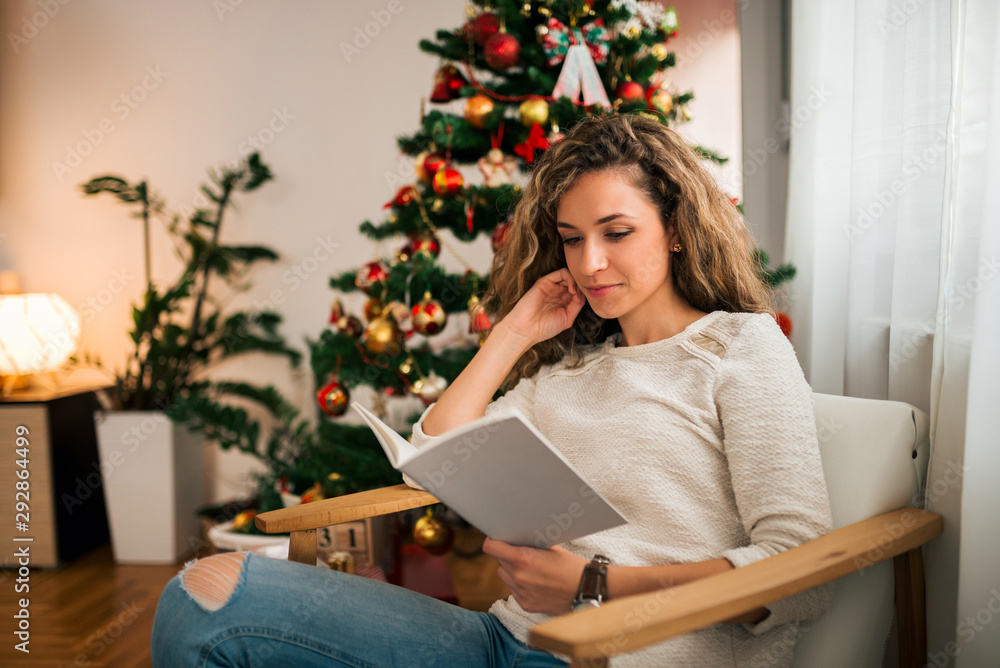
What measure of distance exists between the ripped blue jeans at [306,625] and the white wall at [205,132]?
1.83 meters

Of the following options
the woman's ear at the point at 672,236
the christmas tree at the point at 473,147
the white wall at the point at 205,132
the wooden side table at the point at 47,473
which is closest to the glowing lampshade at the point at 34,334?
the wooden side table at the point at 47,473

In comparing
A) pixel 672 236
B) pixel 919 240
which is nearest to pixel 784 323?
pixel 919 240

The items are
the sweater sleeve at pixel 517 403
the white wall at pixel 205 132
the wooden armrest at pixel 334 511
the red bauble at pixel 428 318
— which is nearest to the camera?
the wooden armrest at pixel 334 511

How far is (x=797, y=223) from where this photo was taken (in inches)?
62.3

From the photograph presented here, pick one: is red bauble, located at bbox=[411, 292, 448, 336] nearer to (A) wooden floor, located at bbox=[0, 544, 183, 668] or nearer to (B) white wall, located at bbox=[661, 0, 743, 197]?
(A) wooden floor, located at bbox=[0, 544, 183, 668]

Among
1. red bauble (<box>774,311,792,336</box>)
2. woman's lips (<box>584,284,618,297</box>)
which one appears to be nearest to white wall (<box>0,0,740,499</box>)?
red bauble (<box>774,311,792,336</box>)

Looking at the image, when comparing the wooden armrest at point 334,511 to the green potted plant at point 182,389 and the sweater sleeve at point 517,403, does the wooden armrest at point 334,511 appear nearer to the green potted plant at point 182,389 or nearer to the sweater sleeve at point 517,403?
the sweater sleeve at point 517,403

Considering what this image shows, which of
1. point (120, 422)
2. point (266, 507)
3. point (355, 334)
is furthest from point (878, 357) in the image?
point (120, 422)

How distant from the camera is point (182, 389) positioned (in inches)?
102

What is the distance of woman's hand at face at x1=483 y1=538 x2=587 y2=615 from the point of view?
0.91m

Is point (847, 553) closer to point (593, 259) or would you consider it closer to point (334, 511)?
point (593, 259)

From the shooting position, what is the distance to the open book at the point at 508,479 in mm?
726

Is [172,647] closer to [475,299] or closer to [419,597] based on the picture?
[419,597]

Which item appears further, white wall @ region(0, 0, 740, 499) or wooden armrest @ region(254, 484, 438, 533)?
white wall @ region(0, 0, 740, 499)
